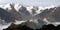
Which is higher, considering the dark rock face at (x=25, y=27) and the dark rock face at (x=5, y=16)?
the dark rock face at (x=5, y=16)

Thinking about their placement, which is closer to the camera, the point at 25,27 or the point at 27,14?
the point at 25,27

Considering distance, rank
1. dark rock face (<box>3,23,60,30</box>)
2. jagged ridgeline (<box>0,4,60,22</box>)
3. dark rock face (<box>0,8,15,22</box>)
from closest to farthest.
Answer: dark rock face (<box>3,23,60,30</box>), jagged ridgeline (<box>0,4,60,22</box>), dark rock face (<box>0,8,15,22</box>)

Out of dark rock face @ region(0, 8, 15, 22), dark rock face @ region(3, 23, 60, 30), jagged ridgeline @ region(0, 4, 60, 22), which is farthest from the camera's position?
dark rock face @ region(0, 8, 15, 22)

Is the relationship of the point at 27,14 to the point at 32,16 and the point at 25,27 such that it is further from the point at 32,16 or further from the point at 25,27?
the point at 25,27

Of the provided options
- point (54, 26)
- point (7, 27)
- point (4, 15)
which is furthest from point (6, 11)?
point (54, 26)

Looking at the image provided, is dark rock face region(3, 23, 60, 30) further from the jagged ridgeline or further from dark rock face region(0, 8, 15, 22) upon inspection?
dark rock face region(0, 8, 15, 22)

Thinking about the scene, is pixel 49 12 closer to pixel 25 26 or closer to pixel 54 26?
pixel 54 26

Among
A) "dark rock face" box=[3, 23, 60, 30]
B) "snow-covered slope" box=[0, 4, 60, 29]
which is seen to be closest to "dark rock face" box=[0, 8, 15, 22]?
"snow-covered slope" box=[0, 4, 60, 29]

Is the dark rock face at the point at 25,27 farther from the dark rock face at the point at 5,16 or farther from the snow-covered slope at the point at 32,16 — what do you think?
the dark rock face at the point at 5,16

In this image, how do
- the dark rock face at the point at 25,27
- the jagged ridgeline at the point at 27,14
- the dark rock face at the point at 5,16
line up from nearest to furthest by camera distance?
1. the dark rock face at the point at 25,27
2. the jagged ridgeline at the point at 27,14
3. the dark rock face at the point at 5,16

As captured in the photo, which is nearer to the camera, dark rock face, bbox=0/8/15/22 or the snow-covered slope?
the snow-covered slope

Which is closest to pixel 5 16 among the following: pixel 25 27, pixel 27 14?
pixel 27 14

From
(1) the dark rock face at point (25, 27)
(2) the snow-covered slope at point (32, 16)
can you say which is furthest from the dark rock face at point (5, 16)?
(1) the dark rock face at point (25, 27)

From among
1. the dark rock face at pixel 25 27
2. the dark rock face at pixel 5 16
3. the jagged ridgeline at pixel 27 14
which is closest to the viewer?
the dark rock face at pixel 25 27
